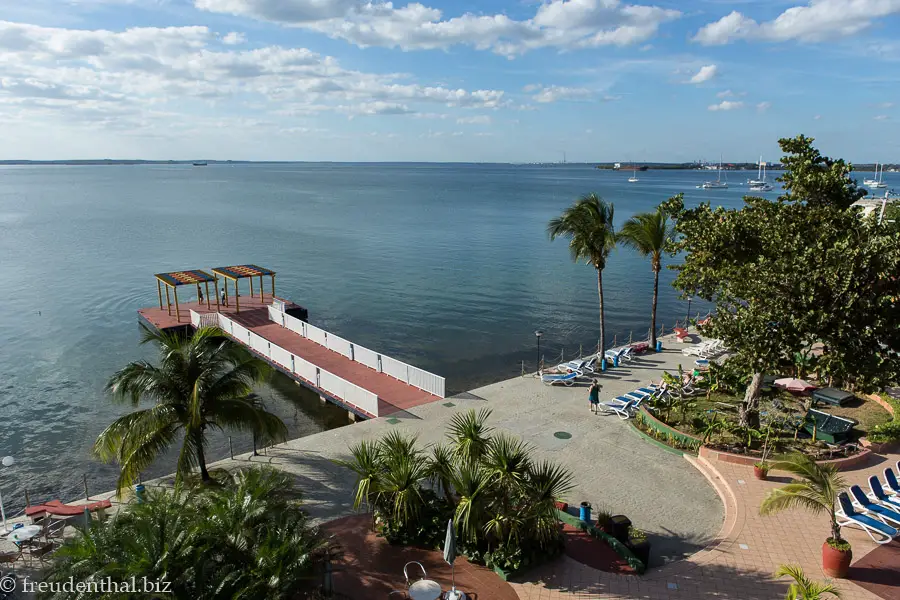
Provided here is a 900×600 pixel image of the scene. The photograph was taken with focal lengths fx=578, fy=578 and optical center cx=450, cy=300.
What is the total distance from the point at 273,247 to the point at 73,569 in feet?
196

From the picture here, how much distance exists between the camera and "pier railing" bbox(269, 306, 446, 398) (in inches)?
843

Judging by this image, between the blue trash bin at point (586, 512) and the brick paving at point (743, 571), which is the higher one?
the blue trash bin at point (586, 512)

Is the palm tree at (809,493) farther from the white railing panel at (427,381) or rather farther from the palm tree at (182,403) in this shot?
the white railing panel at (427,381)

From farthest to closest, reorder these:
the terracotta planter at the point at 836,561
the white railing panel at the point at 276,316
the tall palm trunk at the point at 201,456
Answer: the white railing panel at the point at 276,316 < the tall palm trunk at the point at 201,456 < the terracotta planter at the point at 836,561

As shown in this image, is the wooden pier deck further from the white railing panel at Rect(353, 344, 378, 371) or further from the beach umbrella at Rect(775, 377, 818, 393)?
the beach umbrella at Rect(775, 377, 818, 393)

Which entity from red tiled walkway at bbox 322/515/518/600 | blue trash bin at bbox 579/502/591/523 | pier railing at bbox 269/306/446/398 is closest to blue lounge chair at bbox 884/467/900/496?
blue trash bin at bbox 579/502/591/523

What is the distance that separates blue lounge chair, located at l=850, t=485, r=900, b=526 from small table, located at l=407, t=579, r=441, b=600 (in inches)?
344

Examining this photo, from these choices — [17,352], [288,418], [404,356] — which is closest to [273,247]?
[17,352]

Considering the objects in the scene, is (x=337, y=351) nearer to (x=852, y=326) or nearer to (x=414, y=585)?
(x=414, y=585)

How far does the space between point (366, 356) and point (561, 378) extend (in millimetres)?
8496

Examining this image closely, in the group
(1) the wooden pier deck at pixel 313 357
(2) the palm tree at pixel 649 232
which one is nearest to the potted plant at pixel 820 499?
(1) the wooden pier deck at pixel 313 357

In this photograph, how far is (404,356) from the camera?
30.5 m

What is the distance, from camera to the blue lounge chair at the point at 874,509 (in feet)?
37.3

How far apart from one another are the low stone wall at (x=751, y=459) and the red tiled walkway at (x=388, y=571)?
7.43 m
